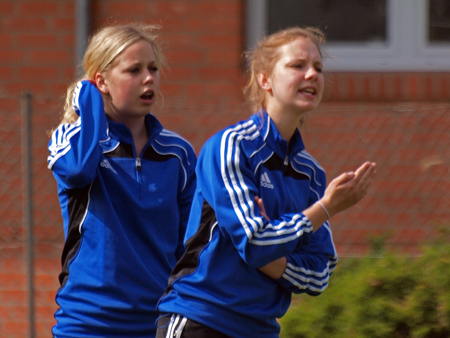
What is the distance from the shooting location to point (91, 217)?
2.50 meters

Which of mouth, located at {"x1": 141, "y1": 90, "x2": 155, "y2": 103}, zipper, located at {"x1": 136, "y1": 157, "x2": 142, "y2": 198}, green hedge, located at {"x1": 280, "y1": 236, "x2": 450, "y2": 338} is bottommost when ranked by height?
green hedge, located at {"x1": 280, "y1": 236, "x2": 450, "y2": 338}

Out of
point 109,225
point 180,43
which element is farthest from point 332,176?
point 109,225

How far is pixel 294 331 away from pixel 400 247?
63.2 inches

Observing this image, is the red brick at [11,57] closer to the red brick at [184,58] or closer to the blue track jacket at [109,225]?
the red brick at [184,58]

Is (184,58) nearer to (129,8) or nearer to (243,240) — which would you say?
(129,8)

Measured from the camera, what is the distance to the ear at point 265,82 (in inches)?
94.8

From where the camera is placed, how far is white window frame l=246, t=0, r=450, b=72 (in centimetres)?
544

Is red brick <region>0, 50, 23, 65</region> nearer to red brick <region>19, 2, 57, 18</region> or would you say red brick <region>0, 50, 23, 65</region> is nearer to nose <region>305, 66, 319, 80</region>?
red brick <region>19, 2, 57, 18</region>

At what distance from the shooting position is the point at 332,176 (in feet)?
16.7

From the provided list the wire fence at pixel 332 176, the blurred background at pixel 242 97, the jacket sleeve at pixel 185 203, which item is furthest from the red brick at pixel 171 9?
the jacket sleeve at pixel 185 203

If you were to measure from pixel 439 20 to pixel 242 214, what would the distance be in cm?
431

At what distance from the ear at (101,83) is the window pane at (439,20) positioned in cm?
379

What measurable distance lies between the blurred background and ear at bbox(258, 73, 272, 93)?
246 centimetres

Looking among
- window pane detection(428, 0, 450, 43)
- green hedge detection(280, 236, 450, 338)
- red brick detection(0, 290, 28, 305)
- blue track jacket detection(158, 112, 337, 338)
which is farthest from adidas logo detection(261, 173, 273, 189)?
window pane detection(428, 0, 450, 43)
